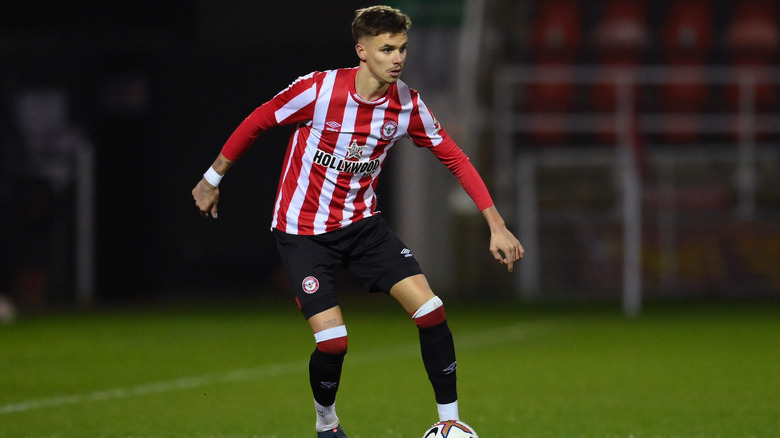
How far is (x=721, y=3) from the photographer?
18516mm

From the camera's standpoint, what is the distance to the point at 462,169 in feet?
17.8

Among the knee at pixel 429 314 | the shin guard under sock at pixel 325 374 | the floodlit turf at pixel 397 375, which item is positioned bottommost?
the floodlit turf at pixel 397 375

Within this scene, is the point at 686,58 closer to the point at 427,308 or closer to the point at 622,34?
the point at 622,34

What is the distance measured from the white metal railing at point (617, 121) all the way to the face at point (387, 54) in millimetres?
10197

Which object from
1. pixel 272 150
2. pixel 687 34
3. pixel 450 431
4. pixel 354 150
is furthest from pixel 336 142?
pixel 687 34

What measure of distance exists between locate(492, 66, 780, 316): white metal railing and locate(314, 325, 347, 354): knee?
1006cm

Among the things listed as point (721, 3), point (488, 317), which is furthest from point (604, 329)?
point (721, 3)

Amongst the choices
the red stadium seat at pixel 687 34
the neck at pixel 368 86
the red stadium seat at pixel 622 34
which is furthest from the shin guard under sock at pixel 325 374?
the red stadium seat at pixel 687 34

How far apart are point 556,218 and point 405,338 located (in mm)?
5243

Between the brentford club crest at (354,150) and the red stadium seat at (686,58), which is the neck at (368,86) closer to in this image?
the brentford club crest at (354,150)

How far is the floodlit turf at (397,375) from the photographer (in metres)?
6.26

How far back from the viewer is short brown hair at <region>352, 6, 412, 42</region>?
5027 mm

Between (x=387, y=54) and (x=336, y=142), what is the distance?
46 centimetres

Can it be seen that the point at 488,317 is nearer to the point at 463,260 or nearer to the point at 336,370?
the point at 463,260
